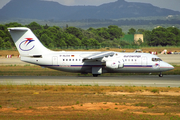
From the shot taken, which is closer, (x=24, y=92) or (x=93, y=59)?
(x=24, y=92)

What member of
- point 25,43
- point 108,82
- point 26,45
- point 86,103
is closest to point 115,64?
point 108,82

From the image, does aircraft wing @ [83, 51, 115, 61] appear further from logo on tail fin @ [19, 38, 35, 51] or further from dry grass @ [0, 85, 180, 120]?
dry grass @ [0, 85, 180, 120]

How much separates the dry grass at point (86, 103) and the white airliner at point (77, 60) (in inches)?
359

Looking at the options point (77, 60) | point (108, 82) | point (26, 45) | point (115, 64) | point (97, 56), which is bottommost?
point (108, 82)

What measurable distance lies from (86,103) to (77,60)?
16412 millimetres

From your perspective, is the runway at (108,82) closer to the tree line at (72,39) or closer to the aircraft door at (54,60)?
the aircraft door at (54,60)

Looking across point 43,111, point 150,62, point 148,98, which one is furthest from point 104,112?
point 150,62

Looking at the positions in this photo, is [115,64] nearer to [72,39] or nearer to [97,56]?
[97,56]

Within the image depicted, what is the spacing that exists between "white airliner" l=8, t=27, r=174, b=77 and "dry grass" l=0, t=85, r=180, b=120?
9127 millimetres

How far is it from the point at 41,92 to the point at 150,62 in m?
17.3

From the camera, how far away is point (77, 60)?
3544 cm

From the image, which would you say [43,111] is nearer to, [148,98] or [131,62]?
[148,98]

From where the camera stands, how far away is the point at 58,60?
35375 millimetres

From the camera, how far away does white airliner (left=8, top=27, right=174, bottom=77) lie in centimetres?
3509
